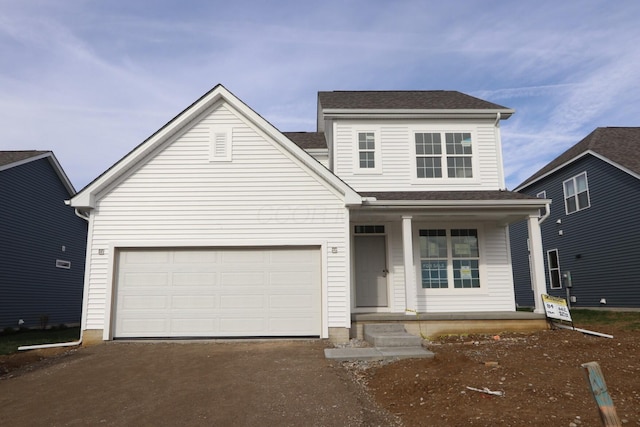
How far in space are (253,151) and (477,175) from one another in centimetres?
633

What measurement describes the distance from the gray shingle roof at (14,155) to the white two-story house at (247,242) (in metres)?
7.71

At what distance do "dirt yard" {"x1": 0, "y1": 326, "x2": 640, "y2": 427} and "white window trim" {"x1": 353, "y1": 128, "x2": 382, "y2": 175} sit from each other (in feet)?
17.7

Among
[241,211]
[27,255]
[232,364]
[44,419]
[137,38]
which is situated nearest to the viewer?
[44,419]

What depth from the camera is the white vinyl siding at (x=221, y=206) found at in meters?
10.4

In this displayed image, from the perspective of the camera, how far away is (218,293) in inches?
408

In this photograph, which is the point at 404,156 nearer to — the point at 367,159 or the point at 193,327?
the point at 367,159

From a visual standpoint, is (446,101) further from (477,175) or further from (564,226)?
(564,226)

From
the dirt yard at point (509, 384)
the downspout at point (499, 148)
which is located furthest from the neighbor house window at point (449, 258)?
the dirt yard at point (509, 384)

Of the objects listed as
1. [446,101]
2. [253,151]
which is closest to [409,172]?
[446,101]

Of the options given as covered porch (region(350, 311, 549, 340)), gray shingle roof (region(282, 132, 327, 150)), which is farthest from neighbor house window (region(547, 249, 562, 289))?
gray shingle roof (region(282, 132, 327, 150))

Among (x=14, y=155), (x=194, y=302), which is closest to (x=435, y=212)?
(x=194, y=302)

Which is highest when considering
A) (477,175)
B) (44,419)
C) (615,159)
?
(615,159)

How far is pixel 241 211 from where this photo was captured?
10617 millimetres

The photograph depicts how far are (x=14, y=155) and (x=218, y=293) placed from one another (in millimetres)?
12260
